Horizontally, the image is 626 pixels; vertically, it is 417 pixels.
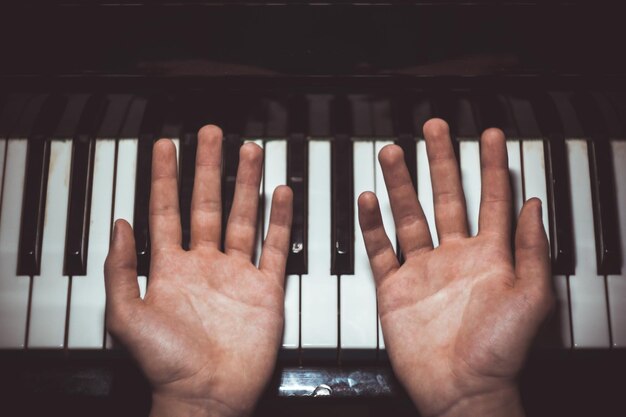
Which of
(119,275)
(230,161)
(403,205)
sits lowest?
(119,275)

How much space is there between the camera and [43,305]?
113 centimetres

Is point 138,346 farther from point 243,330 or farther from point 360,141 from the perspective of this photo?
point 360,141

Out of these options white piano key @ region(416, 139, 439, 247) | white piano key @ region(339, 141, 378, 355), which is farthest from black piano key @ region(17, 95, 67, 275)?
white piano key @ region(416, 139, 439, 247)

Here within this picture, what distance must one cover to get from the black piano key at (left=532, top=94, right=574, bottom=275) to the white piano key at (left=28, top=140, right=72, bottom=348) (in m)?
1.01

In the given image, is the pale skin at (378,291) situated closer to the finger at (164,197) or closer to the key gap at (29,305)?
the finger at (164,197)

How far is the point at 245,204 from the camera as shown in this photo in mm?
1163

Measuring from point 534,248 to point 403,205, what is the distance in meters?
0.26

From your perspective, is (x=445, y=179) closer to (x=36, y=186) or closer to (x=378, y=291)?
(x=378, y=291)

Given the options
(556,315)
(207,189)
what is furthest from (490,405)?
(207,189)

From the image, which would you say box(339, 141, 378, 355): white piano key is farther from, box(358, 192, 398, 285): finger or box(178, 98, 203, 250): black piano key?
box(178, 98, 203, 250): black piano key

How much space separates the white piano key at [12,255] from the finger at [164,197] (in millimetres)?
284

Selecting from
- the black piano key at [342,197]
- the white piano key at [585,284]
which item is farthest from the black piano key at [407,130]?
the white piano key at [585,284]

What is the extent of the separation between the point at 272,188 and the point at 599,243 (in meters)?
0.69

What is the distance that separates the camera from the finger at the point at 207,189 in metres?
1.16
